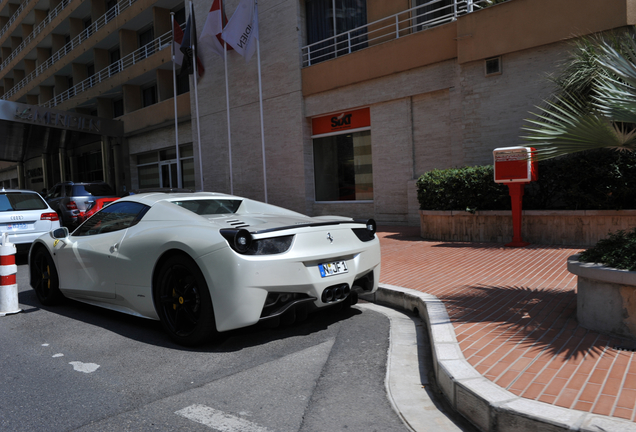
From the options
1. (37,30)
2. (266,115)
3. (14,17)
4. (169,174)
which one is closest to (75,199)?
(266,115)

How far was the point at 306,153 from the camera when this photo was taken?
16.1 metres

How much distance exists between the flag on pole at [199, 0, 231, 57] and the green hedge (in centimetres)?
1102

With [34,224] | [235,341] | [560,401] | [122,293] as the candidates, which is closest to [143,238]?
[122,293]

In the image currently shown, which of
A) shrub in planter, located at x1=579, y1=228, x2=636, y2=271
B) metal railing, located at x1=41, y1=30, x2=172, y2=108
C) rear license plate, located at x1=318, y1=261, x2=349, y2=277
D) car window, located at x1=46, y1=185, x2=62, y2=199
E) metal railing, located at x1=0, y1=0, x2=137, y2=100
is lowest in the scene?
rear license plate, located at x1=318, y1=261, x2=349, y2=277

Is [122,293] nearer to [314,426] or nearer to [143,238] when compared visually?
[143,238]

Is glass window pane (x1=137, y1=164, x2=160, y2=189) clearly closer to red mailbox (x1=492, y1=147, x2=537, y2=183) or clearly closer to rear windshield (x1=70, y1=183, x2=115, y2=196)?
rear windshield (x1=70, y1=183, x2=115, y2=196)

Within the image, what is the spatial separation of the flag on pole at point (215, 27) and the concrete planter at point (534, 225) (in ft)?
37.6

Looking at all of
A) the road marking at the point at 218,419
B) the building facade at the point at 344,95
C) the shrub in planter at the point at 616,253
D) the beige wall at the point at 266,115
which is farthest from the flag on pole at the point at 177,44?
the road marking at the point at 218,419

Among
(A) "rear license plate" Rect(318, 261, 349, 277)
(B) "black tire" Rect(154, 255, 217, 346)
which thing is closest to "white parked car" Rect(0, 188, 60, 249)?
(B) "black tire" Rect(154, 255, 217, 346)

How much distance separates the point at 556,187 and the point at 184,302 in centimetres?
716

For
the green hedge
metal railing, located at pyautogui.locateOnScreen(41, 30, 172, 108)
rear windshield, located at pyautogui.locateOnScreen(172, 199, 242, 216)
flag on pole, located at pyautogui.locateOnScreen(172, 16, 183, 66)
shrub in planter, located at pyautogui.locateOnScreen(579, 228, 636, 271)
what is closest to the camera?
shrub in planter, located at pyautogui.locateOnScreen(579, 228, 636, 271)

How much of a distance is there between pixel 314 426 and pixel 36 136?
29178 millimetres

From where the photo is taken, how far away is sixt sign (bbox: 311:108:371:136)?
14.6m

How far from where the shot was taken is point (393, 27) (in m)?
13.8
